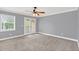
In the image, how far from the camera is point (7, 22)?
20.5 ft

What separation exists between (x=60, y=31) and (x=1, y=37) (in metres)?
4.57

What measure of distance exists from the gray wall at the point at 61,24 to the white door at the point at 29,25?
1.15 metres

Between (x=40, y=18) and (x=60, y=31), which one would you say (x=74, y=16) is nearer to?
(x=60, y=31)

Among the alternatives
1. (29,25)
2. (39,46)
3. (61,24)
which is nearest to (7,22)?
(29,25)

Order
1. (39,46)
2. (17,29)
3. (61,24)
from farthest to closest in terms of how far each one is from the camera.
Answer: (17,29) → (61,24) → (39,46)

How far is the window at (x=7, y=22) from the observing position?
5841 millimetres

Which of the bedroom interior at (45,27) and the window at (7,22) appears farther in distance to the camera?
the window at (7,22)

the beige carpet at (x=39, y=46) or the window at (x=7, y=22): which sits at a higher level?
the window at (x=7, y=22)

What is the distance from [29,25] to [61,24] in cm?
384

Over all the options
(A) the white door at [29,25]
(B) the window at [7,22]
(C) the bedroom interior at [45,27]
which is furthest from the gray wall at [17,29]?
(A) the white door at [29,25]

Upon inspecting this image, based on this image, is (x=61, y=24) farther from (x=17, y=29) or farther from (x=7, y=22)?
(x=7, y=22)

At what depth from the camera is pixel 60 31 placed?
6.67 m

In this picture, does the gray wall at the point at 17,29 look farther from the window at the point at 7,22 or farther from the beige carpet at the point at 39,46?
the beige carpet at the point at 39,46

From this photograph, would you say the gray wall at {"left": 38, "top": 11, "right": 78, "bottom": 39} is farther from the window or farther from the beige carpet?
the window
